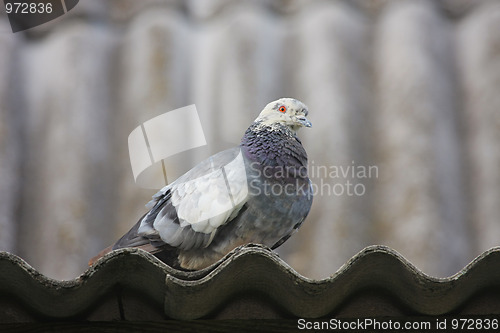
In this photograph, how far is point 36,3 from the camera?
3.33 metres

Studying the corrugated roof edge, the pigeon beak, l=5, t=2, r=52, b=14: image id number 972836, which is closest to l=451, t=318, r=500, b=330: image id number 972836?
the corrugated roof edge

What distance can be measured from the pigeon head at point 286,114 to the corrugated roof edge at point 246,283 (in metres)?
0.74

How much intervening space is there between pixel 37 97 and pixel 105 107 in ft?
0.86

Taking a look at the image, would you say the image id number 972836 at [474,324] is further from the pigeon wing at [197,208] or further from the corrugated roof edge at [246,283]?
the pigeon wing at [197,208]

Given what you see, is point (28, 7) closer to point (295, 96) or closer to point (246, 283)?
point (295, 96)

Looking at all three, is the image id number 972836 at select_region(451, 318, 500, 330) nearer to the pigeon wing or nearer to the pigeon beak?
the pigeon wing

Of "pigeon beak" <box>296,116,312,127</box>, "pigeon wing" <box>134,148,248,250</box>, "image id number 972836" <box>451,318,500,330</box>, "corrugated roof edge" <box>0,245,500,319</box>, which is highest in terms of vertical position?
"pigeon beak" <box>296,116,312,127</box>

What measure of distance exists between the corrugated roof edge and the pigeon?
34 cm

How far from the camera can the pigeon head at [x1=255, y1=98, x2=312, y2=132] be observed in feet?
8.56

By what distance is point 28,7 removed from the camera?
329cm

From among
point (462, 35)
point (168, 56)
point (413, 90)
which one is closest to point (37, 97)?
point (168, 56)

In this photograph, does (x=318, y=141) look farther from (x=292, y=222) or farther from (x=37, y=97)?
(x=37, y=97)

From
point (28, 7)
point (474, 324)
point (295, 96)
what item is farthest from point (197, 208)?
point (28, 7)

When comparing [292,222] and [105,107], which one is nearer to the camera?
[292,222]
